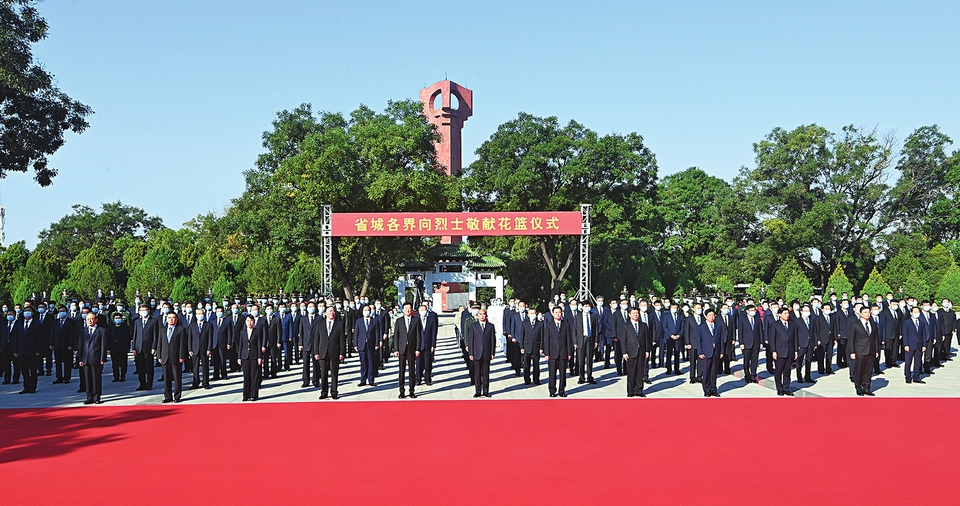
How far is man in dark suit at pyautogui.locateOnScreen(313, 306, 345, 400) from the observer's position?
11.1 metres

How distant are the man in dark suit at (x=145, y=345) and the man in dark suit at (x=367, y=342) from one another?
127 inches

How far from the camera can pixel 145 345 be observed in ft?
39.8

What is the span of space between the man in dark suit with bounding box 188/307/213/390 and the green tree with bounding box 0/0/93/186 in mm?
14490

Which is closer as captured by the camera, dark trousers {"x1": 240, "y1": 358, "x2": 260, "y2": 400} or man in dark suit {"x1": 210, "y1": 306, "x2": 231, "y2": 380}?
dark trousers {"x1": 240, "y1": 358, "x2": 260, "y2": 400}

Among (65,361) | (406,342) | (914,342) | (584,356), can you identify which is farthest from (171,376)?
(914,342)

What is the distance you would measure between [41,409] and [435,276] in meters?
28.3

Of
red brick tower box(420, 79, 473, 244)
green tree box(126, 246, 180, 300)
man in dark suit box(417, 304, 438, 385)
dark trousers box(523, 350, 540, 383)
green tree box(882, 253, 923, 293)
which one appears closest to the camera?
man in dark suit box(417, 304, 438, 385)

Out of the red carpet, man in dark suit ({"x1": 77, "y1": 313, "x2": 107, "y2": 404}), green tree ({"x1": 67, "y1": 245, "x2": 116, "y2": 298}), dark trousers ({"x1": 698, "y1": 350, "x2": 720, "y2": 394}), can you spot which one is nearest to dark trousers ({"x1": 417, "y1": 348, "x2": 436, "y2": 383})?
the red carpet

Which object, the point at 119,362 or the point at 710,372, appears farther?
the point at 119,362

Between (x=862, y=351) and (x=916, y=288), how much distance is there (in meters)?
27.9

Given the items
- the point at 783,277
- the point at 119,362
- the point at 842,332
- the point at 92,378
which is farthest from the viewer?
Answer: the point at 783,277

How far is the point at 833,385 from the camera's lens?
41.1ft

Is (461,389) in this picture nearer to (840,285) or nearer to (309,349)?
(309,349)

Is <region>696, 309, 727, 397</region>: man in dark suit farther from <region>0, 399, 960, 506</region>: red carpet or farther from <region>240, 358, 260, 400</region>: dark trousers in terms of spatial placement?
<region>240, 358, 260, 400</region>: dark trousers
